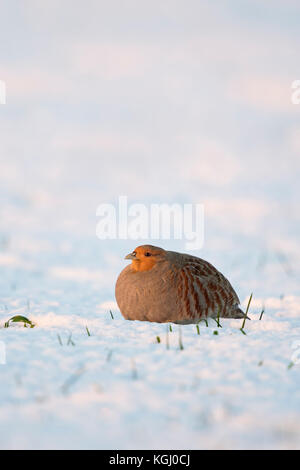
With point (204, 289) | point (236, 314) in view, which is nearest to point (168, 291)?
point (204, 289)

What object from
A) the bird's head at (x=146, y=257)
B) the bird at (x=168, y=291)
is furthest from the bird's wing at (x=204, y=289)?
the bird's head at (x=146, y=257)

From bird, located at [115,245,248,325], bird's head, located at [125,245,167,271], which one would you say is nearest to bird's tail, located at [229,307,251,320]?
bird, located at [115,245,248,325]

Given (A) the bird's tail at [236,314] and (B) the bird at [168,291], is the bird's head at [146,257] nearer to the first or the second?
(B) the bird at [168,291]

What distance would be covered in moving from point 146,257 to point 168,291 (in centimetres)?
32

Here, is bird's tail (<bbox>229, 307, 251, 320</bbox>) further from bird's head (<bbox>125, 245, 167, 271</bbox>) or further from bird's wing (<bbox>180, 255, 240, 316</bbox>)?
bird's head (<bbox>125, 245, 167, 271</bbox>)

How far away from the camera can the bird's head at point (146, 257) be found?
376cm

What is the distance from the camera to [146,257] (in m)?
3.78

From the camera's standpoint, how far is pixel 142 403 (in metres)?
2.17

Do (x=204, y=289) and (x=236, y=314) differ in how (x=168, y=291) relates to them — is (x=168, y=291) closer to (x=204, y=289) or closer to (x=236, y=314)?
(x=204, y=289)

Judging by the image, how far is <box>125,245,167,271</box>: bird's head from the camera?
3.76m

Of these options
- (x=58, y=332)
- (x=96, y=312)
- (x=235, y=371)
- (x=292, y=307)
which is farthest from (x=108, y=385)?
(x=292, y=307)

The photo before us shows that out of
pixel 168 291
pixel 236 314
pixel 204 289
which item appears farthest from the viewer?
pixel 236 314
